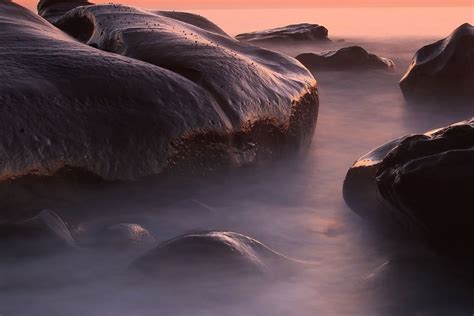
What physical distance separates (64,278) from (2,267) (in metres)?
0.25

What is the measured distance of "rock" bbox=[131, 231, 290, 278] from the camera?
97.7 inches

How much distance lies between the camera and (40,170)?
119 inches

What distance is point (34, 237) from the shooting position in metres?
2.70

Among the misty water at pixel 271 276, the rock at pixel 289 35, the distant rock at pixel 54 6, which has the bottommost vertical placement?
the rock at pixel 289 35

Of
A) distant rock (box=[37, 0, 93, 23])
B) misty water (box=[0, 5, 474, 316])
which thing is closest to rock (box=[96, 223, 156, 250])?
misty water (box=[0, 5, 474, 316])

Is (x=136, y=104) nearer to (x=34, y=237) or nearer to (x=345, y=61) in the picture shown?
(x=34, y=237)

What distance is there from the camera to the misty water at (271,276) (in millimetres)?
2326

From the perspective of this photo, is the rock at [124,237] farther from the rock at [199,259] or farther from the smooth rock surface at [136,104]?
the smooth rock surface at [136,104]

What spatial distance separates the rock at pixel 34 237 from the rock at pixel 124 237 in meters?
0.13

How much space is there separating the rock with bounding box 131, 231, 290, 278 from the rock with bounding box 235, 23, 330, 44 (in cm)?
923

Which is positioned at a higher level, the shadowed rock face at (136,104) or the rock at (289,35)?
the shadowed rock face at (136,104)

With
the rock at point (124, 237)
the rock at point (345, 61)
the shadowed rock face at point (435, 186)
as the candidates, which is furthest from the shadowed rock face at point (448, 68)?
the rock at point (124, 237)

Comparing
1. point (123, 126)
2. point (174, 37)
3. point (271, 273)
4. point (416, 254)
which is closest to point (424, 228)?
point (416, 254)

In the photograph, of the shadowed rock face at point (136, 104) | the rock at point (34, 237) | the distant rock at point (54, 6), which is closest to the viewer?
the rock at point (34, 237)
